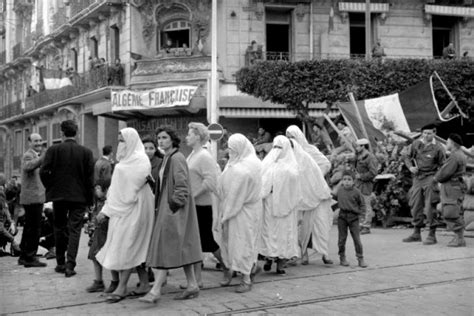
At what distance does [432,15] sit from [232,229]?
20491 millimetres

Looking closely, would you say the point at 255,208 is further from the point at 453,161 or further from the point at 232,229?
the point at 453,161

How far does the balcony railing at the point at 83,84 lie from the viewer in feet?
82.9

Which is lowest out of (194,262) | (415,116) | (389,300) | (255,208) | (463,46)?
(389,300)

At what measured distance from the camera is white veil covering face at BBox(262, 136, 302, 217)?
26.2 feet

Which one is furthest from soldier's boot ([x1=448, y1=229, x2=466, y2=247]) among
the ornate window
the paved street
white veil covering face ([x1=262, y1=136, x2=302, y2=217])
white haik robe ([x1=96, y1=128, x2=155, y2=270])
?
the ornate window

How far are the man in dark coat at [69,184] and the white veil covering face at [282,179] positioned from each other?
2.35 m

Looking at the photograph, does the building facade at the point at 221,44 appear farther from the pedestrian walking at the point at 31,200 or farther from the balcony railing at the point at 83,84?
the pedestrian walking at the point at 31,200

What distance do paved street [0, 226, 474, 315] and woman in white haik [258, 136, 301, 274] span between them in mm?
354

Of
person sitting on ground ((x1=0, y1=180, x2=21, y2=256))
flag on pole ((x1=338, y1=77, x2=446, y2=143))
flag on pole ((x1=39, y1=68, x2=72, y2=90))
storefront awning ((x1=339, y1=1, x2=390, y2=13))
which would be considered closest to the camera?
person sitting on ground ((x1=0, y1=180, x2=21, y2=256))

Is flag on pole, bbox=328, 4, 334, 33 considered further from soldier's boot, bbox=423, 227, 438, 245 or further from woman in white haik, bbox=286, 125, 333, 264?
woman in white haik, bbox=286, 125, 333, 264

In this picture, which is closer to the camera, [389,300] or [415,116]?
[389,300]

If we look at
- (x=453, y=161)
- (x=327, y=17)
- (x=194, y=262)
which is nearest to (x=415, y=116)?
(x=453, y=161)

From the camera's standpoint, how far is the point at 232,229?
23.9 feet

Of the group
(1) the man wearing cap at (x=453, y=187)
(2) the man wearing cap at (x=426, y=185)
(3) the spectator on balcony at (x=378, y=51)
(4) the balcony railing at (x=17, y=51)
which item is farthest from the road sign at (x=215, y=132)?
(4) the balcony railing at (x=17, y=51)
